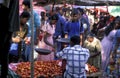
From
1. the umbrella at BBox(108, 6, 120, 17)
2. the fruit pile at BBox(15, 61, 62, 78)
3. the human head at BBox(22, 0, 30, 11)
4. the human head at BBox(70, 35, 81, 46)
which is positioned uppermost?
the human head at BBox(22, 0, 30, 11)

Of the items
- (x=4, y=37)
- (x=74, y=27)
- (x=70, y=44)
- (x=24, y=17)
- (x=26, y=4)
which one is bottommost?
(x=70, y=44)

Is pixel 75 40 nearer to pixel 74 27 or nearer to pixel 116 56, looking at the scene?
pixel 116 56

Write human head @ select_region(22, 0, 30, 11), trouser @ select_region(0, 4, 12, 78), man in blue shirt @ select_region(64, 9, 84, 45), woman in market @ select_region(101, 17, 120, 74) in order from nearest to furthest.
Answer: trouser @ select_region(0, 4, 12, 78) < human head @ select_region(22, 0, 30, 11) < woman in market @ select_region(101, 17, 120, 74) < man in blue shirt @ select_region(64, 9, 84, 45)

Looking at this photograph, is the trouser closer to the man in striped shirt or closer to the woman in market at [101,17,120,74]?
the man in striped shirt

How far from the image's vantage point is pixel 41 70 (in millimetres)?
8203

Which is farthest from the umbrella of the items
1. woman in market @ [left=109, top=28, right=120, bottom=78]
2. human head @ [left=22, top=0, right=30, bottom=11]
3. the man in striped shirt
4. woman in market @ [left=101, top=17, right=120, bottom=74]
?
the man in striped shirt

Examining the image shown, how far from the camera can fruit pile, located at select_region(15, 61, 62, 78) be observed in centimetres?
802

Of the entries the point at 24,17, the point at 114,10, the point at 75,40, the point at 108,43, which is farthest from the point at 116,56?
the point at 114,10

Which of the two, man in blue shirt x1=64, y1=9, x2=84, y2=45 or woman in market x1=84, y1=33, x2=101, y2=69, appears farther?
man in blue shirt x1=64, y1=9, x2=84, y2=45

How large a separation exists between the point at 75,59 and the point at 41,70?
757 millimetres

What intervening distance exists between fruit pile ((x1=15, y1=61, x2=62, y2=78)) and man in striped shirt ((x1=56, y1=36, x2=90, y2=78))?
0.92 feet

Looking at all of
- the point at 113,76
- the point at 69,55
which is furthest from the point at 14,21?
the point at 113,76

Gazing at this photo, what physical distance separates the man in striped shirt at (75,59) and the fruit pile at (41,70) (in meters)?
0.28

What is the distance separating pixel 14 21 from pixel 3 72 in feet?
1.79
